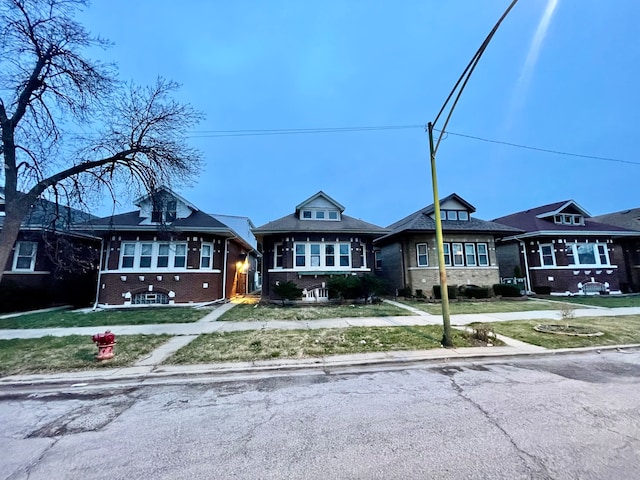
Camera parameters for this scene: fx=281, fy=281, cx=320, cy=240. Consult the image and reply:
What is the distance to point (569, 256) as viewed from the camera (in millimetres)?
20516

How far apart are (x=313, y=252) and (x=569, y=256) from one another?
1878cm

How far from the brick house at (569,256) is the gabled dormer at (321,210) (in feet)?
44.8

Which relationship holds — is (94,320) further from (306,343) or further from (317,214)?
(317,214)

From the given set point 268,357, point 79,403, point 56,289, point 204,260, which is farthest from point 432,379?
point 56,289

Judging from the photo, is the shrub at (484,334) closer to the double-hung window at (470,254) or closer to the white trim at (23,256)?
the double-hung window at (470,254)

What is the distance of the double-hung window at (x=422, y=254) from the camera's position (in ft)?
62.6

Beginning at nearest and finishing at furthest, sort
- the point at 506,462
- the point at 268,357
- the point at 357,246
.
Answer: the point at 506,462 < the point at 268,357 < the point at 357,246

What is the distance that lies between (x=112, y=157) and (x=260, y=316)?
8070 millimetres

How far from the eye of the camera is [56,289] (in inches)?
658

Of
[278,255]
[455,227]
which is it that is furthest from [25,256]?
[455,227]

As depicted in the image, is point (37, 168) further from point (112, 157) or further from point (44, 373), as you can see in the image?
point (44, 373)

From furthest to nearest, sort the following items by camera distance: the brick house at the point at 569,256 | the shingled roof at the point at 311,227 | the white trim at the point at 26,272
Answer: the brick house at the point at 569,256 → the shingled roof at the point at 311,227 → the white trim at the point at 26,272

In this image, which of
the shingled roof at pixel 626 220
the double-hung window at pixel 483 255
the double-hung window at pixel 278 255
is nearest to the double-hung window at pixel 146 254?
the double-hung window at pixel 278 255

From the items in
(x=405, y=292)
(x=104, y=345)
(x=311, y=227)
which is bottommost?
(x=104, y=345)
